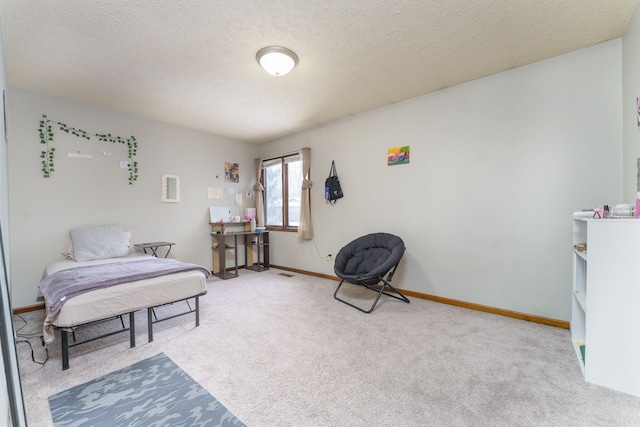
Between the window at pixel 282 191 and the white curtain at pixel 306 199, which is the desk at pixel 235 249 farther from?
the white curtain at pixel 306 199

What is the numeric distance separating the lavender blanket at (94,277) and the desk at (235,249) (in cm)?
169

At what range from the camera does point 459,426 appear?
1.42m

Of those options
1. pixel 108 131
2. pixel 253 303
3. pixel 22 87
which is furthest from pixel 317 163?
pixel 22 87

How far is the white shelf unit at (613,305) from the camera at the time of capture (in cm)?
163

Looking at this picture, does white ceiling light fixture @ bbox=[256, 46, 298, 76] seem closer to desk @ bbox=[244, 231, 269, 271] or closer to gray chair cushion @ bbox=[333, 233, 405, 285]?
gray chair cushion @ bbox=[333, 233, 405, 285]

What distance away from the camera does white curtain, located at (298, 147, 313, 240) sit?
15.3 ft

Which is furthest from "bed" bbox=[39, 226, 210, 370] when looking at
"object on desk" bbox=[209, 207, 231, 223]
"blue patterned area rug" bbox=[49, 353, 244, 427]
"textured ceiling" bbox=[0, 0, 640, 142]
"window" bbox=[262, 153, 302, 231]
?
"window" bbox=[262, 153, 302, 231]

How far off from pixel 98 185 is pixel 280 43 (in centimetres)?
320

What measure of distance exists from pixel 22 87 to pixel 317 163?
377 cm

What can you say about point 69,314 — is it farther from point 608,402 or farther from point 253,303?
point 608,402

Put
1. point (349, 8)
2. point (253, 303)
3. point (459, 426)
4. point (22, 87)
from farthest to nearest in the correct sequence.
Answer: point (253, 303) < point (22, 87) < point (349, 8) < point (459, 426)

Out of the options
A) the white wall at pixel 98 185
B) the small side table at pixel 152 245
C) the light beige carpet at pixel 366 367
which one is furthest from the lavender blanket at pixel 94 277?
the white wall at pixel 98 185

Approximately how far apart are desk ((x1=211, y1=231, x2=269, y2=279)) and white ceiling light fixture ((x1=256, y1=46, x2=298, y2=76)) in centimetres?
281

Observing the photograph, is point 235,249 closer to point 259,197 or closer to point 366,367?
point 259,197
